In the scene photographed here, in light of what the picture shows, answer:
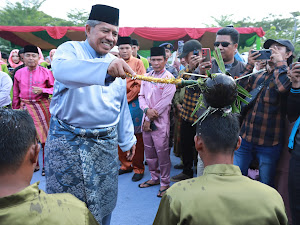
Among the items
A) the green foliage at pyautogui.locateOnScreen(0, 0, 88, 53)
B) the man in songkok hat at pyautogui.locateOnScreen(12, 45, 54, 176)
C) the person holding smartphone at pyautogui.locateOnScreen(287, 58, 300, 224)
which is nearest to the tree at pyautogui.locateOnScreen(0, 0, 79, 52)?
the green foliage at pyautogui.locateOnScreen(0, 0, 88, 53)

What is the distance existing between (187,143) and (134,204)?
1195mm

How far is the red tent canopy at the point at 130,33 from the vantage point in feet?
33.0

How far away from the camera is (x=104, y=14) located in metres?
1.89

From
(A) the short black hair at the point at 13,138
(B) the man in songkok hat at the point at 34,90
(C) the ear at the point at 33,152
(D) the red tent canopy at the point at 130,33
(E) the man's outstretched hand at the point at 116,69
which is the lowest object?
(B) the man in songkok hat at the point at 34,90

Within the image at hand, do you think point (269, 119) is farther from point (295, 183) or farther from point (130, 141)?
point (130, 141)

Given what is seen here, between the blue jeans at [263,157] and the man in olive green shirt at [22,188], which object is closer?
the man in olive green shirt at [22,188]

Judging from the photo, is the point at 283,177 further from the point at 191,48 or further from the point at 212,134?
the point at 191,48

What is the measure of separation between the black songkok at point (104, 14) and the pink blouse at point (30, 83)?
8.95 feet

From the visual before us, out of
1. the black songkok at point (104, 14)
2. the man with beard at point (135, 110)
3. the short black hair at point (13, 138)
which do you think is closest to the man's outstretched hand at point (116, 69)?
the black songkok at point (104, 14)

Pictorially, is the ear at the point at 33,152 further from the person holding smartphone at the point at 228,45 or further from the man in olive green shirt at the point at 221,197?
the person holding smartphone at the point at 228,45

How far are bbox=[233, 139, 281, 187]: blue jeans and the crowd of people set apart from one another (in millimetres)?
11

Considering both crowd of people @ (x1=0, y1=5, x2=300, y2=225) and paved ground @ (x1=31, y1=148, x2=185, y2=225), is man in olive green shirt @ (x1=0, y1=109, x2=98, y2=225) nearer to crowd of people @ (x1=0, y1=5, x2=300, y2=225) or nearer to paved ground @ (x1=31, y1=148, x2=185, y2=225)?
crowd of people @ (x1=0, y1=5, x2=300, y2=225)

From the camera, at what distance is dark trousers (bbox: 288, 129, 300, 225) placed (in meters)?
2.20

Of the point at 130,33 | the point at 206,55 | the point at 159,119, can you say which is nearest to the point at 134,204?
the point at 159,119
